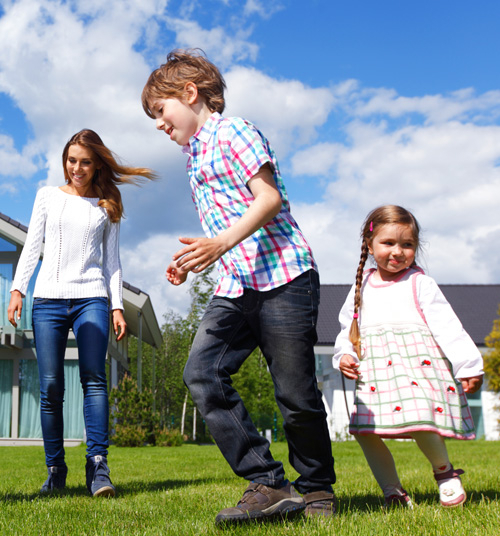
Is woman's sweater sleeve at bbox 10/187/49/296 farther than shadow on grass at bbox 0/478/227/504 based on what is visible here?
Yes

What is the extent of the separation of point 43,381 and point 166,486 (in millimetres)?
1193

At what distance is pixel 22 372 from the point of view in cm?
1733

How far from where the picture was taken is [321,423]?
2975mm

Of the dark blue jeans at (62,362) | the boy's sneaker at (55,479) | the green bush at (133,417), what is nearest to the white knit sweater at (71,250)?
the dark blue jeans at (62,362)

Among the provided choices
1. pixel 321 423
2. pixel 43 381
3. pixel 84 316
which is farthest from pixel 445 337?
pixel 43 381

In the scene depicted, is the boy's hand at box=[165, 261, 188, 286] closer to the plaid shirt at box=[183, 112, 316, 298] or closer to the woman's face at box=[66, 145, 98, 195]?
the plaid shirt at box=[183, 112, 316, 298]

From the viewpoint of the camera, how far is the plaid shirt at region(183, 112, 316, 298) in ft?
9.48

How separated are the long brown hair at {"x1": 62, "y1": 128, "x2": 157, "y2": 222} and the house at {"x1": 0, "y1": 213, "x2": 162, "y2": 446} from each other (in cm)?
1261

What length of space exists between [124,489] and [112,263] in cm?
154

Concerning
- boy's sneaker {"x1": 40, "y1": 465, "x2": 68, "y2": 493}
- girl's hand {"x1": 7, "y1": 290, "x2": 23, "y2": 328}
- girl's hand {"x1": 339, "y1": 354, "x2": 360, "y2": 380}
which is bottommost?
boy's sneaker {"x1": 40, "y1": 465, "x2": 68, "y2": 493}

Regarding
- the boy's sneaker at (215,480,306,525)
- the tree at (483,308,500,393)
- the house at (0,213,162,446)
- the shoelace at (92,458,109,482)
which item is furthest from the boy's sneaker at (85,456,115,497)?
the tree at (483,308,500,393)

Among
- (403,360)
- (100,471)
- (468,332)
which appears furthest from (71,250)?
(468,332)

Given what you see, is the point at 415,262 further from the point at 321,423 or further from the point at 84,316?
the point at 84,316

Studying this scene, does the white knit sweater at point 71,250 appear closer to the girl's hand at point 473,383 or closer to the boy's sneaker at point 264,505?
the boy's sneaker at point 264,505
